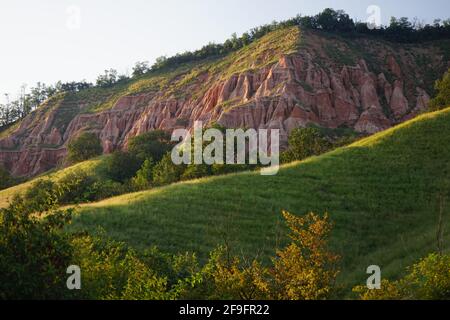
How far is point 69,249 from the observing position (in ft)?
35.7

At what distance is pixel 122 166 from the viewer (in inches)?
2532

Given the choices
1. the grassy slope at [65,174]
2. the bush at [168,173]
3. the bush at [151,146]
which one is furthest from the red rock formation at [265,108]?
the bush at [168,173]

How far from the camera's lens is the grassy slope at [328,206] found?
2264 cm

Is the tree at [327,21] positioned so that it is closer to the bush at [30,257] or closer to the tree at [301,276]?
the tree at [301,276]

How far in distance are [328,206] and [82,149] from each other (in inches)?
2490

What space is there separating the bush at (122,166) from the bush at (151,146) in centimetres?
108

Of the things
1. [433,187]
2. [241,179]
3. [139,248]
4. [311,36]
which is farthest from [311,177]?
[311,36]

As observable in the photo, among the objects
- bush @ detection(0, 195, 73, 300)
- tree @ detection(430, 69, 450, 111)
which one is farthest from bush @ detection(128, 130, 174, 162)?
bush @ detection(0, 195, 73, 300)

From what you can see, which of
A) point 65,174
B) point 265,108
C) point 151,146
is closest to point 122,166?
point 151,146

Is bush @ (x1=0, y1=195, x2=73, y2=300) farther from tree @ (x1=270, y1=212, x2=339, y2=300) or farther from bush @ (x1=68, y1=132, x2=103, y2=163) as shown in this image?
bush @ (x1=68, y1=132, x2=103, y2=163)

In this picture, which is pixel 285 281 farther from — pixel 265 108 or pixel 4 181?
pixel 4 181
